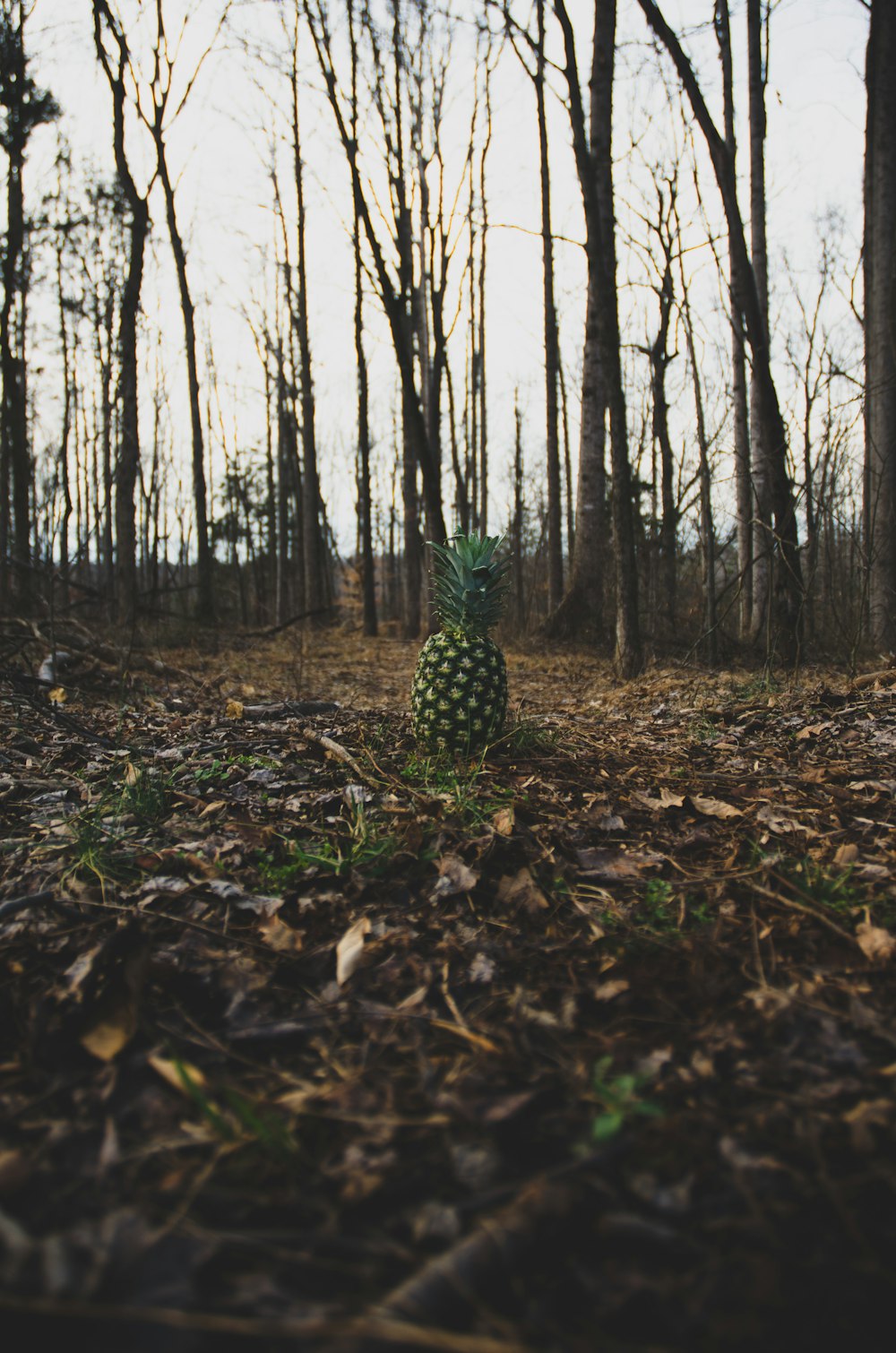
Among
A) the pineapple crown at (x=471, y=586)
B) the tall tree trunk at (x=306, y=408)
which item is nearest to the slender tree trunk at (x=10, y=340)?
the tall tree trunk at (x=306, y=408)

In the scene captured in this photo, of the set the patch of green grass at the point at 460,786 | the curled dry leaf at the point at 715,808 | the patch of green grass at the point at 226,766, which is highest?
the patch of green grass at the point at 226,766

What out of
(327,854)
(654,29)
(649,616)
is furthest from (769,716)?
(649,616)

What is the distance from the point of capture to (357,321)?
15.6 m

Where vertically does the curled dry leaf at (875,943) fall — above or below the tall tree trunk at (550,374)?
below

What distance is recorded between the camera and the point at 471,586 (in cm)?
347

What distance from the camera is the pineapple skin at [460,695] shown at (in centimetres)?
328

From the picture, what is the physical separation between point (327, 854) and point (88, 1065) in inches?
37.9

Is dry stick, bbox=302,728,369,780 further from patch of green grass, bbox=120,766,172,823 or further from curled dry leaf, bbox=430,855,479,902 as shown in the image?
curled dry leaf, bbox=430,855,479,902

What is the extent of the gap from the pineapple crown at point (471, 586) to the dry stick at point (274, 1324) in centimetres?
280

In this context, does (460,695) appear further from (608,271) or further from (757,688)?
(608,271)

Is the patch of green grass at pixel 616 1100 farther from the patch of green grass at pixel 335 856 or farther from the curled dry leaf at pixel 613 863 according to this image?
the patch of green grass at pixel 335 856

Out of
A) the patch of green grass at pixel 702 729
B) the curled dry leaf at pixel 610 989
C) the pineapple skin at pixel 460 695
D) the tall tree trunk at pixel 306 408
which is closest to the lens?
the curled dry leaf at pixel 610 989

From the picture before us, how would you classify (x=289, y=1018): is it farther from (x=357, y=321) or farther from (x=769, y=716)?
(x=357, y=321)

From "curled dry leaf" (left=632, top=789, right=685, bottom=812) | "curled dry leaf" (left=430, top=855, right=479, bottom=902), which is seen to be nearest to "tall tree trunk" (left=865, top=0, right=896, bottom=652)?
"curled dry leaf" (left=632, top=789, right=685, bottom=812)
